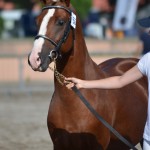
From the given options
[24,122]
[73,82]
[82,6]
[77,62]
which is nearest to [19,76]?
[24,122]

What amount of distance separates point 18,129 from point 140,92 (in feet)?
12.7

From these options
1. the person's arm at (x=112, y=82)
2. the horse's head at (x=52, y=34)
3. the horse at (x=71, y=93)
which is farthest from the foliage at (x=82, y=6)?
the person's arm at (x=112, y=82)

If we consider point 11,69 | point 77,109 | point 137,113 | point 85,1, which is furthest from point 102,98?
point 85,1

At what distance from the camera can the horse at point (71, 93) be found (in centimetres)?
517

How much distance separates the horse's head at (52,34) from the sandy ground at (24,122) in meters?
3.43

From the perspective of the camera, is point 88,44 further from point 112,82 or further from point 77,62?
point 112,82

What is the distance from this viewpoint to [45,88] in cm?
1458

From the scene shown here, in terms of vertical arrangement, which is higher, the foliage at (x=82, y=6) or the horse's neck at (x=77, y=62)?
the horse's neck at (x=77, y=62)

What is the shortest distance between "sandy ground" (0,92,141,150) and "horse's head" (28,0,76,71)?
3426 millimetres

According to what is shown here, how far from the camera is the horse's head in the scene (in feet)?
16.4

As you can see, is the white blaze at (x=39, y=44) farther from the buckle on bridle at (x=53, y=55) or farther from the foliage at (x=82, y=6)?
the foliage at (x=82, y=6)

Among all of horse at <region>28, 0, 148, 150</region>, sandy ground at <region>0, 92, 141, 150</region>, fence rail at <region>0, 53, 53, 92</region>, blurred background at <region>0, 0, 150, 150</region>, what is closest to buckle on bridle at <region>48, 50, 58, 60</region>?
horse at <region>28, 0, 148, 150</region>

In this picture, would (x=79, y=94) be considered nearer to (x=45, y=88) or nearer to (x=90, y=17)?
(x=45, y=88)

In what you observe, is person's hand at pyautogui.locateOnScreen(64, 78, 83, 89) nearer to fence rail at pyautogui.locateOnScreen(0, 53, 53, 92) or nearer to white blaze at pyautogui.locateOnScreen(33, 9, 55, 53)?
white blaze at pyautogui.locateOnScreen(33, 9, 55, 53)
